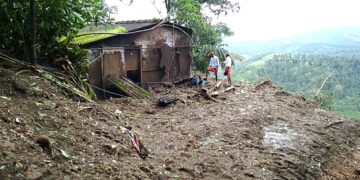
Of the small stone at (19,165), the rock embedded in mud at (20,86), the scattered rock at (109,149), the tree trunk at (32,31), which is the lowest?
the scattered rock at (109,149)

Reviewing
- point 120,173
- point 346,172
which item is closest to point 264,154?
point 346,172

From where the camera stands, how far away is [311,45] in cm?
7512

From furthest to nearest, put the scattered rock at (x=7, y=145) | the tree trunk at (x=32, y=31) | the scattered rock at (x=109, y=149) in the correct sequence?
the tree trunk at (x=32, y=31)
the scattered rock at (x=109, y=149)
the scattered rock at (x=7, y=145)

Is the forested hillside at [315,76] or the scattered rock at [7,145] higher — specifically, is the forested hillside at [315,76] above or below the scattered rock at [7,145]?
below

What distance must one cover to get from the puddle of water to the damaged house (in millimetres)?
4511

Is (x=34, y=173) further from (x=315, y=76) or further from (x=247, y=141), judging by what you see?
(x=315, y=76)

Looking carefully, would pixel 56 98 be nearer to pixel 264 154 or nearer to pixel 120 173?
pixel 120 173

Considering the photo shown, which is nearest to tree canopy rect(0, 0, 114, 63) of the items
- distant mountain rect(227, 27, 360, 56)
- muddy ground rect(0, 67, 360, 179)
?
muddy ground rect(0, 67, 360, 179)

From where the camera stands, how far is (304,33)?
109562 mm

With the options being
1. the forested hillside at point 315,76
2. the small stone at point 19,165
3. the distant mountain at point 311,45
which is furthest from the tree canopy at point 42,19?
the distant mountain at point 311,45

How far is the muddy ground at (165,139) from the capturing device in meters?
2.95

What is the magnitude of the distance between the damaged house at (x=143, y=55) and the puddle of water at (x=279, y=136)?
4.51m

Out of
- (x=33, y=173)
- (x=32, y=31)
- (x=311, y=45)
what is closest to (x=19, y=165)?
(x=33, y=173)

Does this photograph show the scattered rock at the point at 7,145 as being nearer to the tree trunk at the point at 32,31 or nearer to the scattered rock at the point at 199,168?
the scattered rock at the point at 199,168
